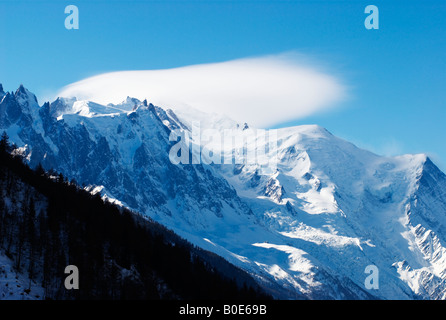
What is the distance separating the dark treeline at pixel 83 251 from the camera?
14425cm

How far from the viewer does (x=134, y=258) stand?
178625 millimetres

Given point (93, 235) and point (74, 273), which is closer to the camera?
point (74, 273)

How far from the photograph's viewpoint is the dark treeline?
14425 centimetres

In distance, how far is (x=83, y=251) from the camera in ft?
530
